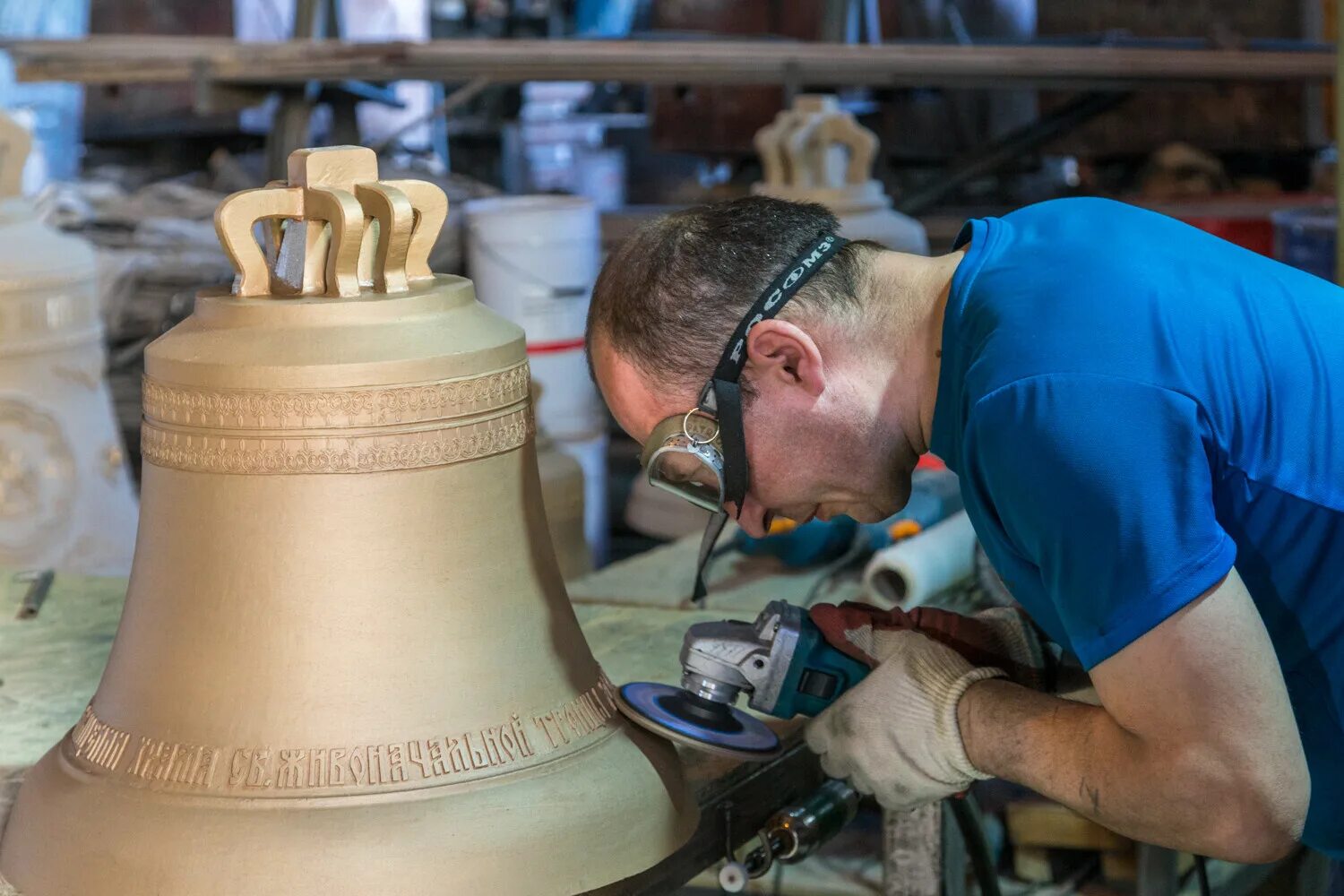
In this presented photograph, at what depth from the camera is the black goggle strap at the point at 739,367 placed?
1260 millimetres

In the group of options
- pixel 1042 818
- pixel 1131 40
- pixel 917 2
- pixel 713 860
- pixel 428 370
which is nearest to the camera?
pixel 428 370

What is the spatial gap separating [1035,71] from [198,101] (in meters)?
2.70

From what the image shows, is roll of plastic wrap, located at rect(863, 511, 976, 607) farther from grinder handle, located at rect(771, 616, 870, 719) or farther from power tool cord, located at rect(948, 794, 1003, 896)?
grinder handle, located at rect(771, 616, 870, 719)

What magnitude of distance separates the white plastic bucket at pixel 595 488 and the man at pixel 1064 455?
8.22ft

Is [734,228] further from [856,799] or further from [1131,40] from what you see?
[1131,40]

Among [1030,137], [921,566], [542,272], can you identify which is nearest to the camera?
[921,566]

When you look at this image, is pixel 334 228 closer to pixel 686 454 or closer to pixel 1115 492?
pixel 686 454

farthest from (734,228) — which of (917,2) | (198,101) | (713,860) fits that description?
(917,2)

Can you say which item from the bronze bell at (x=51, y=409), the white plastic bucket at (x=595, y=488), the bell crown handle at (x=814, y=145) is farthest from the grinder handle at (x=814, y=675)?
the bell crown handle at (x=814, y=145)

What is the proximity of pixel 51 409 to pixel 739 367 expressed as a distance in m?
1.78

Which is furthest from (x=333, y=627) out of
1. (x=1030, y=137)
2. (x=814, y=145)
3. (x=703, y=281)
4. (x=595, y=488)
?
(x=1030, y=137)

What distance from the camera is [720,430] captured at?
129cm

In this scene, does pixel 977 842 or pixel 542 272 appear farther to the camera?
pixel 542 272

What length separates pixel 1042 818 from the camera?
283 centimetres
